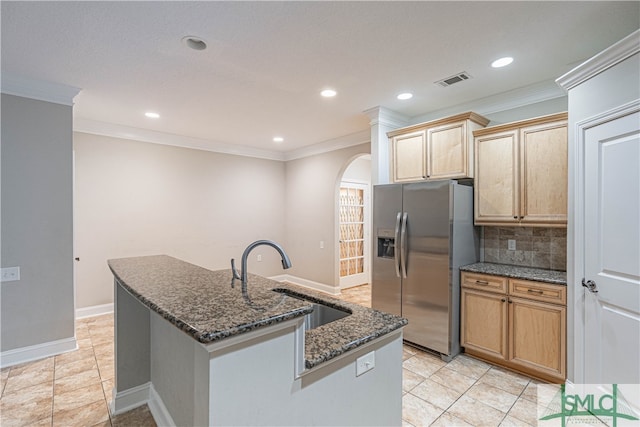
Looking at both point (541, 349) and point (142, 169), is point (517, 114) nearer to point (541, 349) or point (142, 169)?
point (541, 349)

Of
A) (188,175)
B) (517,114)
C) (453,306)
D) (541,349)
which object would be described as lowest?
(541,349)

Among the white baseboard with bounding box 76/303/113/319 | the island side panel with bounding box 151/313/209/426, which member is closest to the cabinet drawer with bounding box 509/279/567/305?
the island side panel with bounding box 151/313/209/426

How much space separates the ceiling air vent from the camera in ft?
9.00

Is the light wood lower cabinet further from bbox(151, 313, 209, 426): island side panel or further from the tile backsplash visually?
bbox(151, 313, 209, 426): island side panel

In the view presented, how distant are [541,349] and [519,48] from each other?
2.39 m

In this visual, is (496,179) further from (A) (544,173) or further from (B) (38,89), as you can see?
(B) (38,89)

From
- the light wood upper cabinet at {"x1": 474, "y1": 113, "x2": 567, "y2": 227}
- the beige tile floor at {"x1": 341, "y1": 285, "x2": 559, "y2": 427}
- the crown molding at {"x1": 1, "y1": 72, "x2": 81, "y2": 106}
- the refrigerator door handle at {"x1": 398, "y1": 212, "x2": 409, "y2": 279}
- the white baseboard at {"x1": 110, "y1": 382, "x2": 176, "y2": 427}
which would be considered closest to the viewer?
the white baseboard at {"x1": 110, "y1": 382, "x2": 176, "y2": 427}

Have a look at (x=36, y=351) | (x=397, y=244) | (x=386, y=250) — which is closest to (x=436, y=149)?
(x=397, y=244)

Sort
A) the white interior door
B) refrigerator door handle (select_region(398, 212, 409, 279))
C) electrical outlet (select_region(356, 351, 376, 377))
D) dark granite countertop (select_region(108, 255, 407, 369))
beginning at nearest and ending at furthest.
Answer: dark granite countertop (select_region(108, 255, 407, 369))
electrical outlet (select_region(356, 351, 376, 377))
the white interior door
refrigerator door handle (select_region(398, 212, 409, 279))

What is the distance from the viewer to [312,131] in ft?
15.3

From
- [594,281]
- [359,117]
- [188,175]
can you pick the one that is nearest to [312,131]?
[359,117]

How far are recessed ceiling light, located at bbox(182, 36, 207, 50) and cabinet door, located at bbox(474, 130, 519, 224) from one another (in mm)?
2672

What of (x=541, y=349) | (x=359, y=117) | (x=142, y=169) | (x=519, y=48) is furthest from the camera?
(x=142, y=169)

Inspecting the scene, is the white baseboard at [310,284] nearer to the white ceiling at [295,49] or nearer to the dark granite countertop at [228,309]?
the white ceiling at [295,49]
